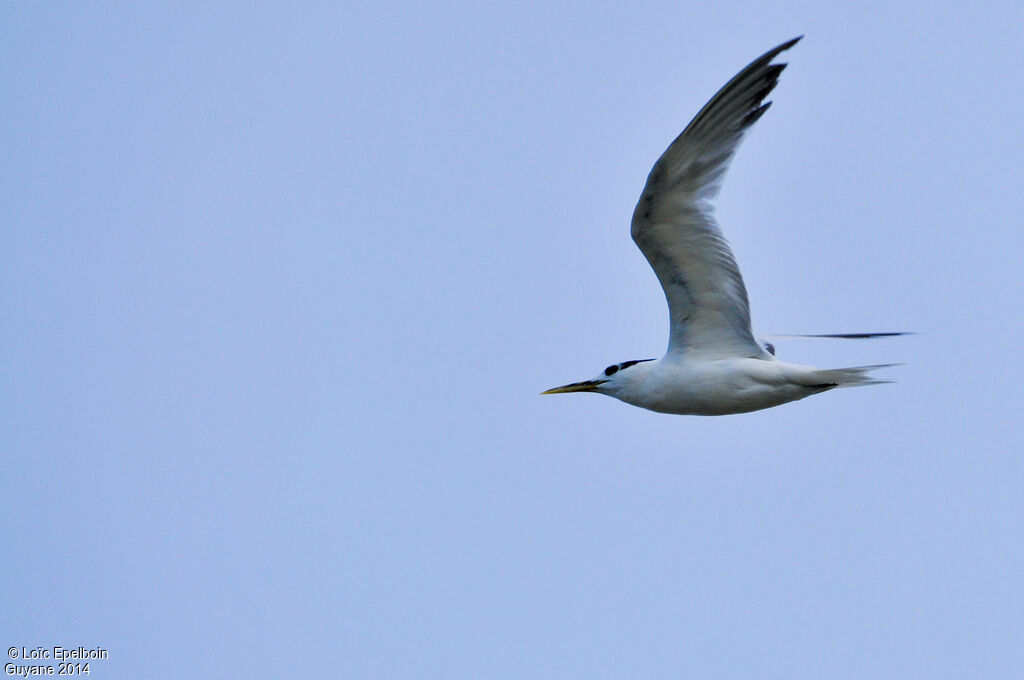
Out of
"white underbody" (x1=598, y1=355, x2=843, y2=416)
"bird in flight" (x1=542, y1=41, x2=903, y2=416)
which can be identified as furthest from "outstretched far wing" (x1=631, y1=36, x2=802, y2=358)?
"white underbody" (x1=598, y1=355, x2=843, y2=416)

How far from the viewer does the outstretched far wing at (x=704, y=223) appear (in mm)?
8484

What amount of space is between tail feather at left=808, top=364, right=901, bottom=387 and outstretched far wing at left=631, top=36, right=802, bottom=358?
63 cm

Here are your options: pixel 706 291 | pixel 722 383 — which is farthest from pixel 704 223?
pixel 722 383

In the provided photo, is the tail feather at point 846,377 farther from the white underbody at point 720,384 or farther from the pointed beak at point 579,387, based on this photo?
the pointed beak at point 579,387

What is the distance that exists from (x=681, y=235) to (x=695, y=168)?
497 mm

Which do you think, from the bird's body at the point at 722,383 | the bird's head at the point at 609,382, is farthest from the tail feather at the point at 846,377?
the bird's head at the point at 609,382

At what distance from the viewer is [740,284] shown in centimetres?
903

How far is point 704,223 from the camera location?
28.6ft

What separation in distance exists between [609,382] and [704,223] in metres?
1.81

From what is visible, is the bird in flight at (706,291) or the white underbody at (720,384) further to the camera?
the white underbody at (720,384)

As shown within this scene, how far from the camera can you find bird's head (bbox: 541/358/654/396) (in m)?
9.80

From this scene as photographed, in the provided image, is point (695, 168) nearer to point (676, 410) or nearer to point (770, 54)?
point (770, 54)

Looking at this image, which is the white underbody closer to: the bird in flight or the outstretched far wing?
the bird in flight

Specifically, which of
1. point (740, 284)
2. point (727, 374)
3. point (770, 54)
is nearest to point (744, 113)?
point (770, 54)
